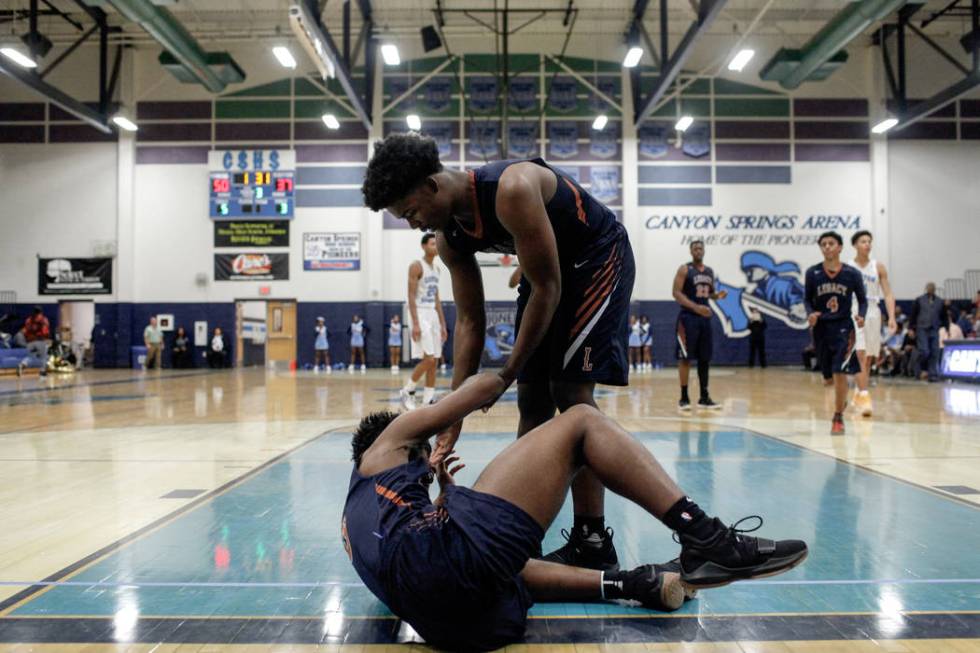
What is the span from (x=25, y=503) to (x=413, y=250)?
17.2m

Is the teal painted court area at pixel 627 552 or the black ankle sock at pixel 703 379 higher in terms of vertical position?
the black ankle sock at pixel 703 379

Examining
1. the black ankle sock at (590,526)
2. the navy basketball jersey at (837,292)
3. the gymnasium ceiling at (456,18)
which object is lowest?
the black ankle sock at (590,526)

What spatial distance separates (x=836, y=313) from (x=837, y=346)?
0.94 feet

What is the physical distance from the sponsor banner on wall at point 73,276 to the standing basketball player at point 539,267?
853 inches

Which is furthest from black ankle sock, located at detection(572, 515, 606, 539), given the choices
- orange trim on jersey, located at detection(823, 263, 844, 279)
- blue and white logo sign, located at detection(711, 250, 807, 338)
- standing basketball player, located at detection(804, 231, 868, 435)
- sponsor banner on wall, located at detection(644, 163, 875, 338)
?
blue and white logo sign, located at detection(711, 250, 807, 338)

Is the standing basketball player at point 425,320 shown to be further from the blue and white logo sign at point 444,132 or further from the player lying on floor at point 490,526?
the blue and white logo sign at point 444,132

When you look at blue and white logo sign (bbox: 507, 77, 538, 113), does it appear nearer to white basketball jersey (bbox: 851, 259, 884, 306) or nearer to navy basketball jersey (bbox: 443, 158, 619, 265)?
white basketball jersey (bbox: 851, 259, 884, 306)

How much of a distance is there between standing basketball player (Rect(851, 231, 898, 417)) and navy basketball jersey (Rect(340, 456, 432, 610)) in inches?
221

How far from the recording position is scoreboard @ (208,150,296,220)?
816 inches

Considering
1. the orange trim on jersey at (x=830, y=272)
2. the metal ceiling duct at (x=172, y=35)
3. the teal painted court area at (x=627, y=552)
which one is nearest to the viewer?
the teal painted court area at (x=627, y=552)

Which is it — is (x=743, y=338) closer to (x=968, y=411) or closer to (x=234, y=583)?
(x=968, y=411)

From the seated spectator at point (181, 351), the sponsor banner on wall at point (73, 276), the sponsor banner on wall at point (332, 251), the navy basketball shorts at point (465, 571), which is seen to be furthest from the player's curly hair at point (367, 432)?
the sponsor banner on wall at point (73, 276)

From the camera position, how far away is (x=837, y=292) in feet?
20.4

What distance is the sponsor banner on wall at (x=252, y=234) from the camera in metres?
20.9
